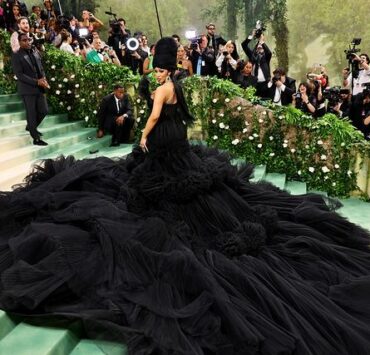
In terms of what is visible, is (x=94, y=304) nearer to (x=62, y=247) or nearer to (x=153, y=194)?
(x=62, y=247)

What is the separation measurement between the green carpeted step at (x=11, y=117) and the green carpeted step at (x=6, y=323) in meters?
5.73

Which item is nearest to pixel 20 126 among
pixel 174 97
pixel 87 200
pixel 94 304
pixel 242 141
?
pixel 242 141

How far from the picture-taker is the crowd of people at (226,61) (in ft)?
29.0

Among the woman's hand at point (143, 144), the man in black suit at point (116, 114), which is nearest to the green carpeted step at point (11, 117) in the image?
the man in black suit at point (116, 114)

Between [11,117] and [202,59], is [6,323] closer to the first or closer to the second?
[11,117]

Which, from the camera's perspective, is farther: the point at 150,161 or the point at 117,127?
the point at 117,127

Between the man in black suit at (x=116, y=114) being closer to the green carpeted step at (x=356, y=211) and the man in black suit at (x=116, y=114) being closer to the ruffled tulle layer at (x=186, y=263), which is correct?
the ruffled tulle layer at (x=186, y=263)

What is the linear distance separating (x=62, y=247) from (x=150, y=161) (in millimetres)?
1074

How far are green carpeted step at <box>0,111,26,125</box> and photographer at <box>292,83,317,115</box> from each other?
17.6ft

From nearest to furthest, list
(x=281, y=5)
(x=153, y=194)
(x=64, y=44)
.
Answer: (x=153, y=194) < (x=64, y=44) < (x=281, y=5)

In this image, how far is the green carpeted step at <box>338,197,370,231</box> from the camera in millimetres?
6004

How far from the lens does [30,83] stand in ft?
22.7

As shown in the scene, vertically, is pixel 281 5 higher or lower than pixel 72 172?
higher

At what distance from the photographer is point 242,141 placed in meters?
7.69
